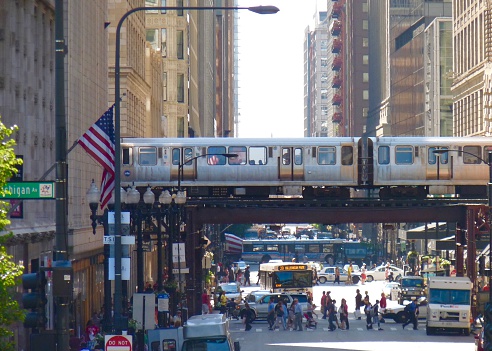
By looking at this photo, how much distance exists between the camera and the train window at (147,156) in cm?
6084

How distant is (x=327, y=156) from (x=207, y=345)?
27.3 meters

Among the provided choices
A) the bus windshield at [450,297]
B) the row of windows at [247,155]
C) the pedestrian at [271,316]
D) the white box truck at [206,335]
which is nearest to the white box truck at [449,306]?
the bus windshield at [450,297]

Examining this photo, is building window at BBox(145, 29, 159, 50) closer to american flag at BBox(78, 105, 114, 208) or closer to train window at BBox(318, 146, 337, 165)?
train window at BBox(318, 146, 337, 165)

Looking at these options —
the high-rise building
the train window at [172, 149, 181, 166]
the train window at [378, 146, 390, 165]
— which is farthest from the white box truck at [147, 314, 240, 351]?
the high-rise building

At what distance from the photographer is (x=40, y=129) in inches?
1758

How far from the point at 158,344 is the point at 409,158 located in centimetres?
2734

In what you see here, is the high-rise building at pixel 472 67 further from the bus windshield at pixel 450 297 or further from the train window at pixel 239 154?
the bus windshield at pixel 450 297

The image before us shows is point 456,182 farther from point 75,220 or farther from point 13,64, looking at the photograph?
point 13,64

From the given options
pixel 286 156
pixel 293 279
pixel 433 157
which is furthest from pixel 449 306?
pixel 293 279

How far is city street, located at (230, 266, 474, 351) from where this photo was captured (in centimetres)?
5000

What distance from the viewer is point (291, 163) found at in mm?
61094

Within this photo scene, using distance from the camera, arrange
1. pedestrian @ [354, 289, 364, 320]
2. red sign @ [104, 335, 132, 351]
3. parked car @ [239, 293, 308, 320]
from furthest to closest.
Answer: pedestrian @ [354, 289, 364, 320] → parked car @ [239, 293, 308, 320] → red sign @ [104, 335, 132, 351]

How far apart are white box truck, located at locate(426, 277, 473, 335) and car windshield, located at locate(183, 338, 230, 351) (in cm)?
2284

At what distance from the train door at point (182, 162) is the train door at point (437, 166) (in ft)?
38.5
